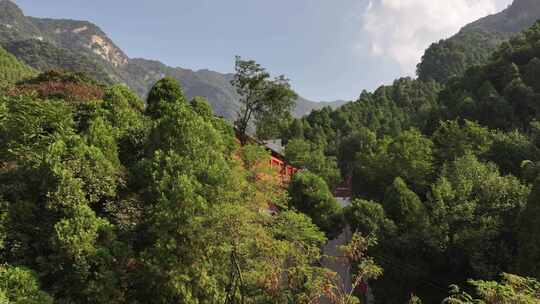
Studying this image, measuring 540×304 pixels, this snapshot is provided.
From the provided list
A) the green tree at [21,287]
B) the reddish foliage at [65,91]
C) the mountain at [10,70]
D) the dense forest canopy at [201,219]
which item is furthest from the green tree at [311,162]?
the mountain at [10,70]

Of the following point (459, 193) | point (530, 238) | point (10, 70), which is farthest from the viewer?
point (10, 70)

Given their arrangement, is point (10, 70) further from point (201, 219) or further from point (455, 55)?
point (455, 55)

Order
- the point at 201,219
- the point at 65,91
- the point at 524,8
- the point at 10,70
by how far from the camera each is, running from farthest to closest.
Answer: the point at 524,8 → the point at 10,70 → the point at 65,91 → the point at 201,219

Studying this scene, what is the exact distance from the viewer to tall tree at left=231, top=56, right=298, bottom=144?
134 ft

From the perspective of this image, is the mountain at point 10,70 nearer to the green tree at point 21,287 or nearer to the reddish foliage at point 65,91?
the reddish foliage at point 65,91

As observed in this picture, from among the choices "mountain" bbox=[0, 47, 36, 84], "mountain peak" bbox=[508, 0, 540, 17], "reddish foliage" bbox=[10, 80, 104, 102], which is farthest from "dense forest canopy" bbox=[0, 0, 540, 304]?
"mountain peak" bbox=[508, 0, 540, 17]

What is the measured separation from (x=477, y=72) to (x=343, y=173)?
88.3 feet

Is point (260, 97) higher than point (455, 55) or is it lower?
lower

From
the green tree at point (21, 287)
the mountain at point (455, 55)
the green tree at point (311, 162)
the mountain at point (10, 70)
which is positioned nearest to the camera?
the green tree at point (21, 287)

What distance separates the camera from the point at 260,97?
42.1 metres

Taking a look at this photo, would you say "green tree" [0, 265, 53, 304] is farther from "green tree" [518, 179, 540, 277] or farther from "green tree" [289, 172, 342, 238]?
"green tree" [289, 172, 342, 238]

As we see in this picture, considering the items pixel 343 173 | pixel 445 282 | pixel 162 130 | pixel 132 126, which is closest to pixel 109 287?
pixel 162 130

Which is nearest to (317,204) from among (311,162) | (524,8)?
(311,162)

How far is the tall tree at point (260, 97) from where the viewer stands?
4084cm
